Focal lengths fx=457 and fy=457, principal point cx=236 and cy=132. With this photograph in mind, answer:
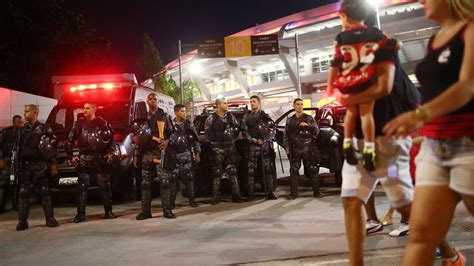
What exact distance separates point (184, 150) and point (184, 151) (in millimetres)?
24

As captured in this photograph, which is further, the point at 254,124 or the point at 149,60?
the point at 149,60

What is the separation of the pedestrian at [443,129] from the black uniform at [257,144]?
5990 mm

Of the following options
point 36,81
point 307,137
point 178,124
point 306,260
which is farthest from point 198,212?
point 36,81

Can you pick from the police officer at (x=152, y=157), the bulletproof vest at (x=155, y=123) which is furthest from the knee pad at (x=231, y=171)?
the bulletproof vest at (x=155, y=123)

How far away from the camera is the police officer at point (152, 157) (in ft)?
23.7

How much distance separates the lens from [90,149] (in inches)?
282

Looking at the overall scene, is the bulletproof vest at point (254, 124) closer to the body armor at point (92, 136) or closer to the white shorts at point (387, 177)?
the body armor at point (92, 136)

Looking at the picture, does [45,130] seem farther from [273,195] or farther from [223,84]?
[223,84]

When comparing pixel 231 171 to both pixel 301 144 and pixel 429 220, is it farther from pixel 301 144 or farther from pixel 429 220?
pixel 429 220

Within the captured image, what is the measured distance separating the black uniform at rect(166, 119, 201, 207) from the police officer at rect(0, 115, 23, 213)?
2920 mm

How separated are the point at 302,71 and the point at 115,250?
37045 millimetres

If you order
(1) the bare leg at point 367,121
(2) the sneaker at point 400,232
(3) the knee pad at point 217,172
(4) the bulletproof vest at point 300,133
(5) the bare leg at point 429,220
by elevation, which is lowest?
(2) the sneaker at point 400,232

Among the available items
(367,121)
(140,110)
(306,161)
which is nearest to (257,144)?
(306,161)

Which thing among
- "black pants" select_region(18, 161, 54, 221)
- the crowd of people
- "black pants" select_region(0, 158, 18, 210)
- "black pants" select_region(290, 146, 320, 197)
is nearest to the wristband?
the crowd of people
